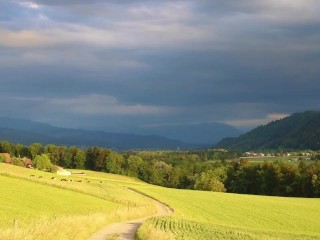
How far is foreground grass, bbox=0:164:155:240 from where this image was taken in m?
20.9

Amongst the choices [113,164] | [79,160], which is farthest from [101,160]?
[79,160]

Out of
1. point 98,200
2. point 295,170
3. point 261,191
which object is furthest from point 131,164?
point 98,200

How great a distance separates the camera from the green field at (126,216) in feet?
79.9

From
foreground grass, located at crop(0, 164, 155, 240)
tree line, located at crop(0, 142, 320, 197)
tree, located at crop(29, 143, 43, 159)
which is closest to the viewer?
foreground grass, located at crop(0, 164, 155, 240)

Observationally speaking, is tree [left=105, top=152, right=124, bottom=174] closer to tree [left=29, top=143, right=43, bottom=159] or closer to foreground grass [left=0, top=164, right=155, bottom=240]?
tree [left=29, top=143, right=43, bottom=159]

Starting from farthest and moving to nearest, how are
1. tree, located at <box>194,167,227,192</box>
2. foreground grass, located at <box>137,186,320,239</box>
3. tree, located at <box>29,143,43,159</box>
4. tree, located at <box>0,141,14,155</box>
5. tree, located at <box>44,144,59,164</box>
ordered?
tree, located at <box>0,141,14,155</box>
tree, located at <box>44,144,59,164</box>
tree, located at <box>29,143,43,159</box>
tree, located at <box>194,167,227,192</box>
foreground grass, located at <box>137,186,320,239</box>

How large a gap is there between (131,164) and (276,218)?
132820 millimetres

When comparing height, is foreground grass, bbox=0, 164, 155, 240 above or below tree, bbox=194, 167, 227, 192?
above

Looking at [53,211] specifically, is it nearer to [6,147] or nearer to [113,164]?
[113,164]

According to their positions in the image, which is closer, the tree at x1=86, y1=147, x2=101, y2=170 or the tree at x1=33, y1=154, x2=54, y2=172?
the tree at x1=33, y1=154, x2=54, y2=172

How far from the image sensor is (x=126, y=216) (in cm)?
4059

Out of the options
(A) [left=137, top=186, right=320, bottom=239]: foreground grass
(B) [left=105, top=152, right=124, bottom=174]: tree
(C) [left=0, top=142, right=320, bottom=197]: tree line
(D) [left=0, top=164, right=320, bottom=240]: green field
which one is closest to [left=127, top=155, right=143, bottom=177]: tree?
(C) [left=0, top=142, right=320, bottom=197]: tree line

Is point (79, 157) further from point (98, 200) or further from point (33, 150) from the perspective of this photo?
point (98, 200)

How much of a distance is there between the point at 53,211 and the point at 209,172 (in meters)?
107
